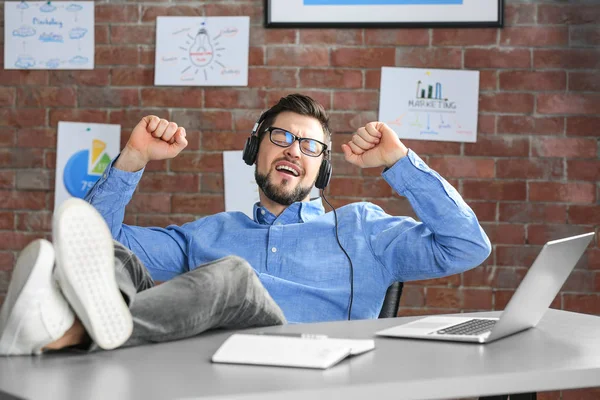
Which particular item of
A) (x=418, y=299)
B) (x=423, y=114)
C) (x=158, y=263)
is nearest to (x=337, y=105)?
(x=423, y=114)

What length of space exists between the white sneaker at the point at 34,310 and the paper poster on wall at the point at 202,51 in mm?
2011

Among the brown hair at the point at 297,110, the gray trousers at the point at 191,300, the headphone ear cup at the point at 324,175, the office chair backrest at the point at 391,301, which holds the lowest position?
the office chair backrest at the point at 391,301

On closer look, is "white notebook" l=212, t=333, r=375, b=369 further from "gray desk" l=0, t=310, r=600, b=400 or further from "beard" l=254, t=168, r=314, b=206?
"beard" l=254, t=168, r=314, b=206

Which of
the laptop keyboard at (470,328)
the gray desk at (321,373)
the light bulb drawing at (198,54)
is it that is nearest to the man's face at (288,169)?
the light bulb drawing at (198,54)

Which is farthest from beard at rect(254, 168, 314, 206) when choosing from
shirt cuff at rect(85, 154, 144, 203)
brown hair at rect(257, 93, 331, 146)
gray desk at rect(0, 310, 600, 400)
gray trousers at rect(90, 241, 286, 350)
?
gray desk at rect(0, 310, 600, 400)

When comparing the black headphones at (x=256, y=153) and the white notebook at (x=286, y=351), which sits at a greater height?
the black headphones at (x=256, y=153)

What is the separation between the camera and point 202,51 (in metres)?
3.00

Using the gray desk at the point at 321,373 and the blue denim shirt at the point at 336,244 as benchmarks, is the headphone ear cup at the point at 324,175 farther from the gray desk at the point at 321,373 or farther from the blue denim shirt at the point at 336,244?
the gray desk at the point at 321,373

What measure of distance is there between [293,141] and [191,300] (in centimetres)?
116

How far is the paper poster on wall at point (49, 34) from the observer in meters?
3.06

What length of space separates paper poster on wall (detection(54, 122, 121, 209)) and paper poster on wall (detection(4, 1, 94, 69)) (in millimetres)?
260

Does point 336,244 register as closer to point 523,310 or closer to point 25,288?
point 523,310

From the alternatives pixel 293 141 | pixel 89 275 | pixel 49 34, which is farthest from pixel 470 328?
pixel 49 34

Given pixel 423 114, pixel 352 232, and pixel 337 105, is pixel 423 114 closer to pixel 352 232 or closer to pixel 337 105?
pixel 337 105
